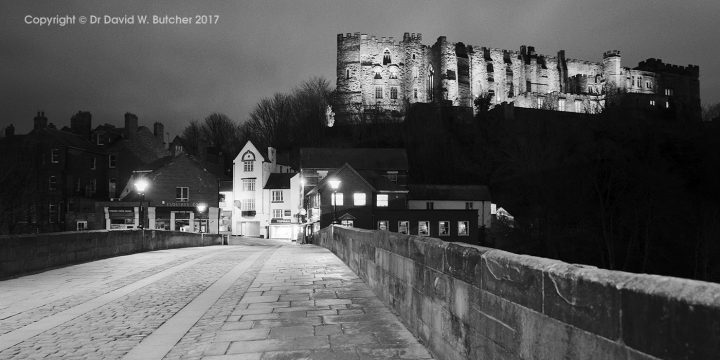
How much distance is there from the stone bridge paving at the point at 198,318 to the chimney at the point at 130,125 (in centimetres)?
5522

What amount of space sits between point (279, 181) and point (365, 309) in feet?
202

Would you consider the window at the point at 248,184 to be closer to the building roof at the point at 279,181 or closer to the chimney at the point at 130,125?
the building roof at the point at 279,181

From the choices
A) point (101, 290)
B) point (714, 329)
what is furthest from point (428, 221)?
point (714, 329)

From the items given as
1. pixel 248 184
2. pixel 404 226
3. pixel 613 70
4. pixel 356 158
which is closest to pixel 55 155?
pixel 248 184

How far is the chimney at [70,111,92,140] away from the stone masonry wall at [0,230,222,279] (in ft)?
166

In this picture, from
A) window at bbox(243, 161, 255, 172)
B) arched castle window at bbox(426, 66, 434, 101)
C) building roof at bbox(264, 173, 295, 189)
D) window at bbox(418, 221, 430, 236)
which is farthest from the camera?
arched castle window at bbox(426, 66, 434, 101)

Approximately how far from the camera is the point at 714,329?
1.90 meters

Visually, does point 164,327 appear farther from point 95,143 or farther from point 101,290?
point 95,143

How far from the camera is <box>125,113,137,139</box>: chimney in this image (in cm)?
6356

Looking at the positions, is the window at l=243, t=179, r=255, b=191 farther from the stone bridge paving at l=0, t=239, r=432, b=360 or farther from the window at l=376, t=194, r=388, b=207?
the stone bridge paving at l=0, t=239, r=432, b=360

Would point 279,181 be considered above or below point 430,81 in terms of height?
below

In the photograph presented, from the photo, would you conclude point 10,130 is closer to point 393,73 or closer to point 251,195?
point 251,195

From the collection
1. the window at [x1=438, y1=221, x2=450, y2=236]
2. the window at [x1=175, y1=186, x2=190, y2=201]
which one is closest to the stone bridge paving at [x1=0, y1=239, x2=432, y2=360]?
the window at [x1=438, y1=221, x2=450, y2=236]

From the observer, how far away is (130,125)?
211ft
